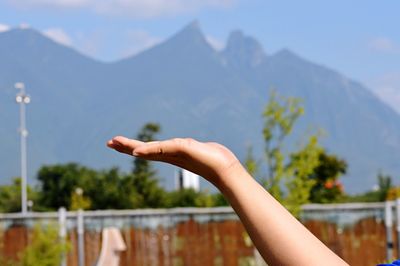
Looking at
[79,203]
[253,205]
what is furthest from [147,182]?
[253,205]

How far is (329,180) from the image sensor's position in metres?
44.7

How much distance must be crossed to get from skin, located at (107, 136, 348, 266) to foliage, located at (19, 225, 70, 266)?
16493 mm

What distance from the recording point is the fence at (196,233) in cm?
1778

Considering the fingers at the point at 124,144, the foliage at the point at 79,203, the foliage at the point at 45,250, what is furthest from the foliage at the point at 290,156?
the fingers at the point at 124,144

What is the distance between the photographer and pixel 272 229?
136 centimetres

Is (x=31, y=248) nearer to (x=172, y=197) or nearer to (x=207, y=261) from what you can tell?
(x=207, y=261)

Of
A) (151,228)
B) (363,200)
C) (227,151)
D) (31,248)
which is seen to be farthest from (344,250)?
(363,200)

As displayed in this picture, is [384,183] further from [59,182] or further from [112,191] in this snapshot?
[59,182]

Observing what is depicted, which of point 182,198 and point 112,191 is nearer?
point 182,198

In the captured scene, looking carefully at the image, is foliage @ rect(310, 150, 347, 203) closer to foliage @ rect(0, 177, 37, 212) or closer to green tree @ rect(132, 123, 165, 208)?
green tree @ rect(132, 123, 165, 208)

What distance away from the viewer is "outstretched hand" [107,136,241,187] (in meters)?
1.39

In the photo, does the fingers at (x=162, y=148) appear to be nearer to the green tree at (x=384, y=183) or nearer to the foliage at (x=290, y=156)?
the foliage at (x=290, y=156)

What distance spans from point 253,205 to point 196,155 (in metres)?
0.10

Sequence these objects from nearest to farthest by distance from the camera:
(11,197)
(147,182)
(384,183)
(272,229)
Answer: (272,229) → (384,183) → (147,182) → (11,197)
